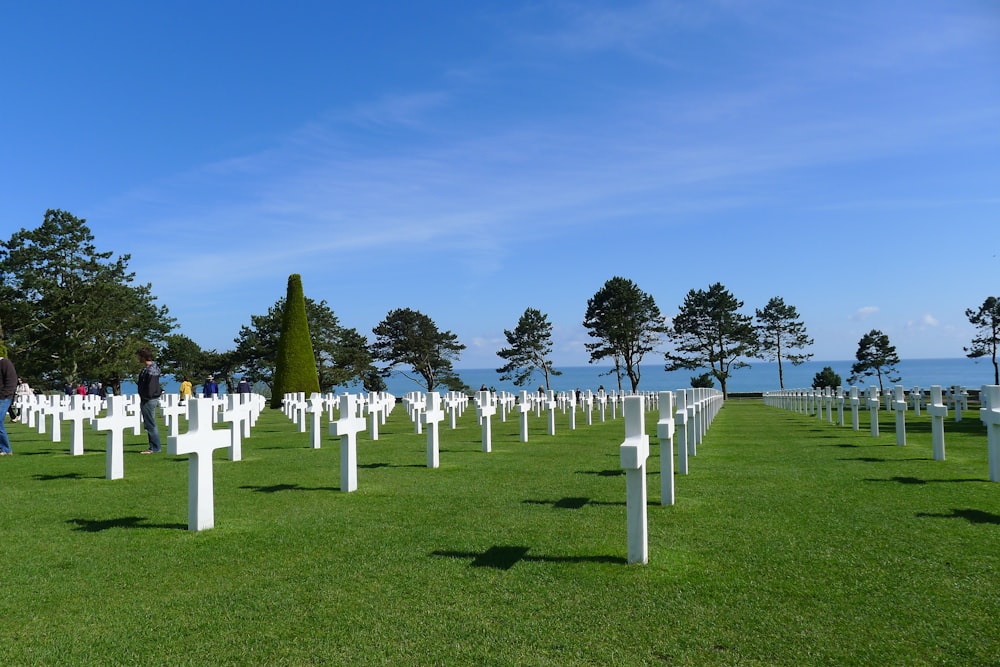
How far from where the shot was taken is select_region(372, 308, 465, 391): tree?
73.2 meters

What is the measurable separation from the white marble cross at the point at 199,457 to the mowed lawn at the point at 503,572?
0.63ft

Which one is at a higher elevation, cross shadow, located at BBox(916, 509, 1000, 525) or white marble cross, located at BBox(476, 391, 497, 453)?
white marble cross, located at BBox(476, 391, 497, 453)

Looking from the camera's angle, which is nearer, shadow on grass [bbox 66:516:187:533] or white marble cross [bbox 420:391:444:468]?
shadow on grass [bbox 66:516:187:533]

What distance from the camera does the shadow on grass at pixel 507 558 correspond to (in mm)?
5094

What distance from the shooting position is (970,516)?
6543 mm

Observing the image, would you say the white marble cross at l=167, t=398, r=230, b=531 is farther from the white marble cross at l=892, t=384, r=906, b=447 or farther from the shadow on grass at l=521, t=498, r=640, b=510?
the white marble cross at l=892, t=384, r=906, b=447

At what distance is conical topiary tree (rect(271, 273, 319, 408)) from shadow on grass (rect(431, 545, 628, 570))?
35701 millimetres

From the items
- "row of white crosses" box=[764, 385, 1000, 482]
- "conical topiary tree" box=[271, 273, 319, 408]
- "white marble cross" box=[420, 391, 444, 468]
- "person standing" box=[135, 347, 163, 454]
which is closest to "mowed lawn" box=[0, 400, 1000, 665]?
"row of white crosses" box=[764, 385, 1000, 482]

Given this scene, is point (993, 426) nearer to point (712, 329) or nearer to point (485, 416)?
point (485, 416)

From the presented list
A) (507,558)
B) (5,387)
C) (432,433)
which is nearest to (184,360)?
(5,387)

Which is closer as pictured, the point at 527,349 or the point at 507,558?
the point at 507,558

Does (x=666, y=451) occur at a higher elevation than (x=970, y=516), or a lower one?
higher

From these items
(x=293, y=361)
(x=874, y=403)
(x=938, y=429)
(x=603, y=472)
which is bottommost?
(x=603, y=472)

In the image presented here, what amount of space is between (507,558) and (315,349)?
2306 inches
